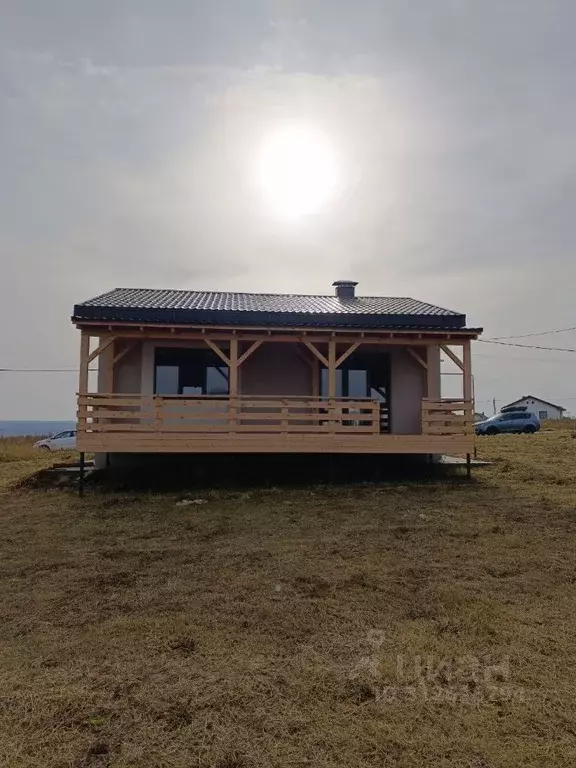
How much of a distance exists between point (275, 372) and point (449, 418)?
4220 millimetres

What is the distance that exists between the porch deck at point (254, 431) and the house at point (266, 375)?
0.02 meters

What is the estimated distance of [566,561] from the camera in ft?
20.5

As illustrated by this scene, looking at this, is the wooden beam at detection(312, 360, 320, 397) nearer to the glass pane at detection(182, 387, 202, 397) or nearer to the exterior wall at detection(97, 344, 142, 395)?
the glass pane at detection(182, 387, 202, 397)

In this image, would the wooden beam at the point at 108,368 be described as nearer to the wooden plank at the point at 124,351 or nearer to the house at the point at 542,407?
the wooden plank at the point at 124,351

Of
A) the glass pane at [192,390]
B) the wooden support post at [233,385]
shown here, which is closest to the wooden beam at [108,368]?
the glass pane at [192,390]

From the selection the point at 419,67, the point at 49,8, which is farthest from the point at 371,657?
the point at 49,8

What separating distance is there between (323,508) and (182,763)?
21.1 ft

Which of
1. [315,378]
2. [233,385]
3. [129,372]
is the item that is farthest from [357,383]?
[129,372]

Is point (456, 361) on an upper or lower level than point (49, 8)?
lower

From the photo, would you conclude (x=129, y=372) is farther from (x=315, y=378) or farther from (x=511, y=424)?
(x=511, y=424)

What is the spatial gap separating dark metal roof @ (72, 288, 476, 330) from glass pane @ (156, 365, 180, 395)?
152 cm

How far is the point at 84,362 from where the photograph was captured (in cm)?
1073

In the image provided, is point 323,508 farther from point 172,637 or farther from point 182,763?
point 182,763

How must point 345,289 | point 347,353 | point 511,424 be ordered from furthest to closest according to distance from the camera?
point 511,424 → point 345,289 → point 347,353
